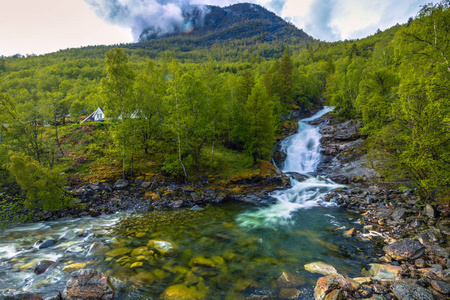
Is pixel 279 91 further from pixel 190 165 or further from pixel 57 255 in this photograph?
pixel 57 255

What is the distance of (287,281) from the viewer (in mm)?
7211

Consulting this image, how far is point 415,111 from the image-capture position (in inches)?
436

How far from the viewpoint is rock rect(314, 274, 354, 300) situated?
6.22 meters

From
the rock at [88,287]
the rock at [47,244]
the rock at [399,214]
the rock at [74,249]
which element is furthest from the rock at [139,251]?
the rock at [399,214]

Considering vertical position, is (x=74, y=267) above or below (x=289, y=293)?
above

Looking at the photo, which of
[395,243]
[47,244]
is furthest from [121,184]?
[395,243]

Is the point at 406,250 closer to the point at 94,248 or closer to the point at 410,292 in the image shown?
the point at 410,292

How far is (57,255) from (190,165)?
48.4ft

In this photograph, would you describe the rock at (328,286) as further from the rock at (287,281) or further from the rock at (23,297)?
the rock at (23,297)

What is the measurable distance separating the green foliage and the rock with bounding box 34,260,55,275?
643 cm

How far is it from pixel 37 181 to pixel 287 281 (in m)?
15.6

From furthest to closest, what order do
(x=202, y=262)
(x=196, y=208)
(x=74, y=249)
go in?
1. (x=196, y=208)
2. (x=74, y=249)
3. (x=202, y=262)

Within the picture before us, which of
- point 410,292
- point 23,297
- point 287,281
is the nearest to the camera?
point 23,297

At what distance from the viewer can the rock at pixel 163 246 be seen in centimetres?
928
